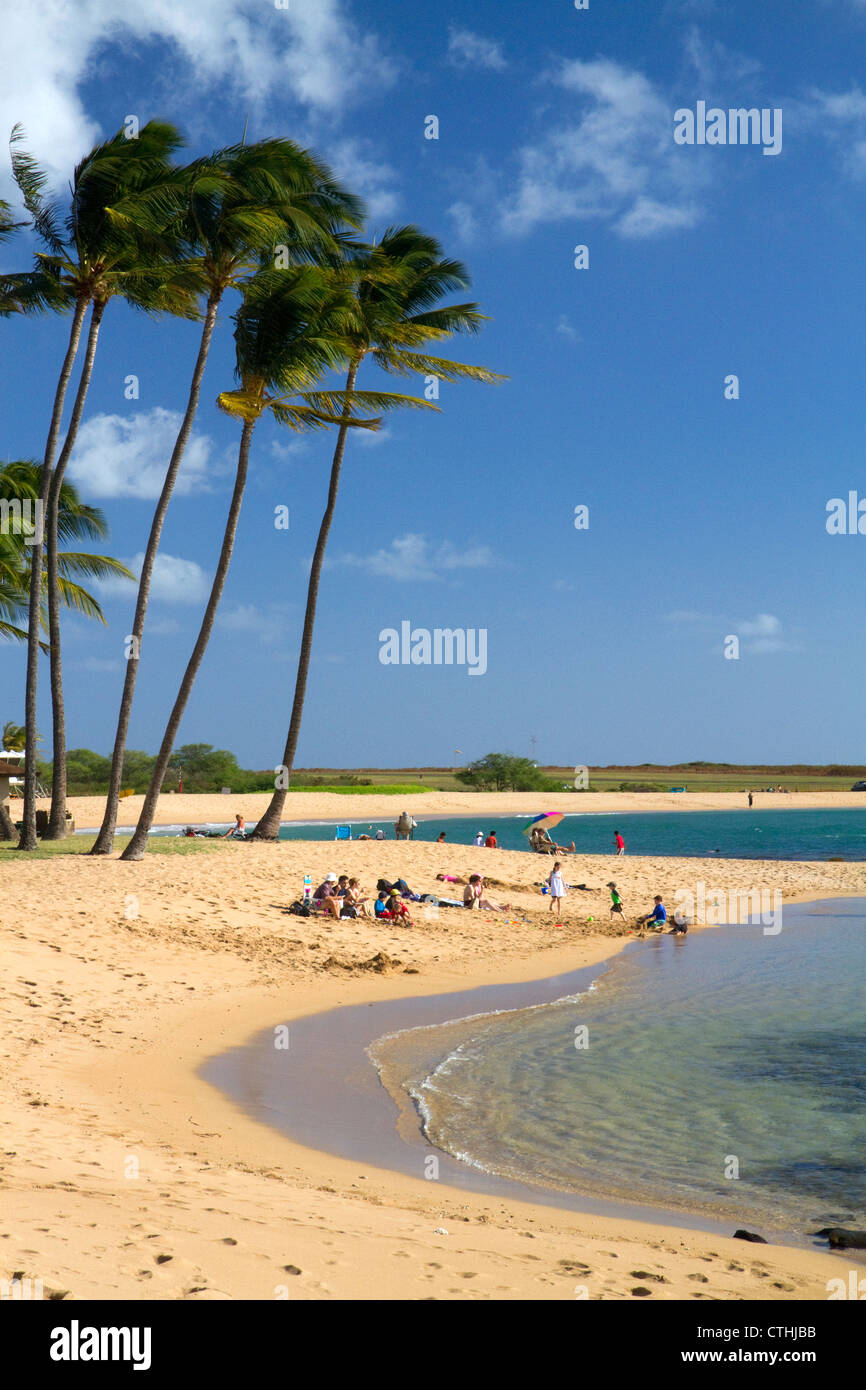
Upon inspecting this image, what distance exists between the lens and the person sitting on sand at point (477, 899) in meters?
23.5

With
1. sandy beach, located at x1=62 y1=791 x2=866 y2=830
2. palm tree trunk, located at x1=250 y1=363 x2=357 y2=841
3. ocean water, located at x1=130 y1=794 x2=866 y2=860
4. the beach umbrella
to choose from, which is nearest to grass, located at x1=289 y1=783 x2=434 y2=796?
sandy beach, located at x1=62 y1=791 x2=866 y2=830

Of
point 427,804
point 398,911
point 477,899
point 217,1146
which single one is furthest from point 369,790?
point 217,1146

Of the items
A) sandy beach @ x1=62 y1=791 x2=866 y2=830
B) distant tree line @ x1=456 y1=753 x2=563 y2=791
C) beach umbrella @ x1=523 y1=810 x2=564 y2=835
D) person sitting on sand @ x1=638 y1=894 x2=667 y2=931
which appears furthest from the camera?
distant tree line @ x1=456 y1=753 x2=563 y2=791

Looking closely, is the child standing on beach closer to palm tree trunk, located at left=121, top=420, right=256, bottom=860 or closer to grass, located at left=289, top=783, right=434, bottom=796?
palm tree trunk, located at left=121, top=420, right=256, bottom=860

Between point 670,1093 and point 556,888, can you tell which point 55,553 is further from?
point 670,1093

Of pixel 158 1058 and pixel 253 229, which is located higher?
pixel 253 229

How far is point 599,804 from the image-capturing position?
10212 centimetres

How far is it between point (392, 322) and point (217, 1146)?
25.1 metres

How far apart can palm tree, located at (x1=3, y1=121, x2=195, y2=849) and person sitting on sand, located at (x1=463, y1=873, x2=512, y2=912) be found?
1070 cm

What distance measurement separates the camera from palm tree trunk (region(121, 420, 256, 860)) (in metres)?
22.9

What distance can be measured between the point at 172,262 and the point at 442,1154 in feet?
68.0

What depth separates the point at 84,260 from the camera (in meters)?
23.2
